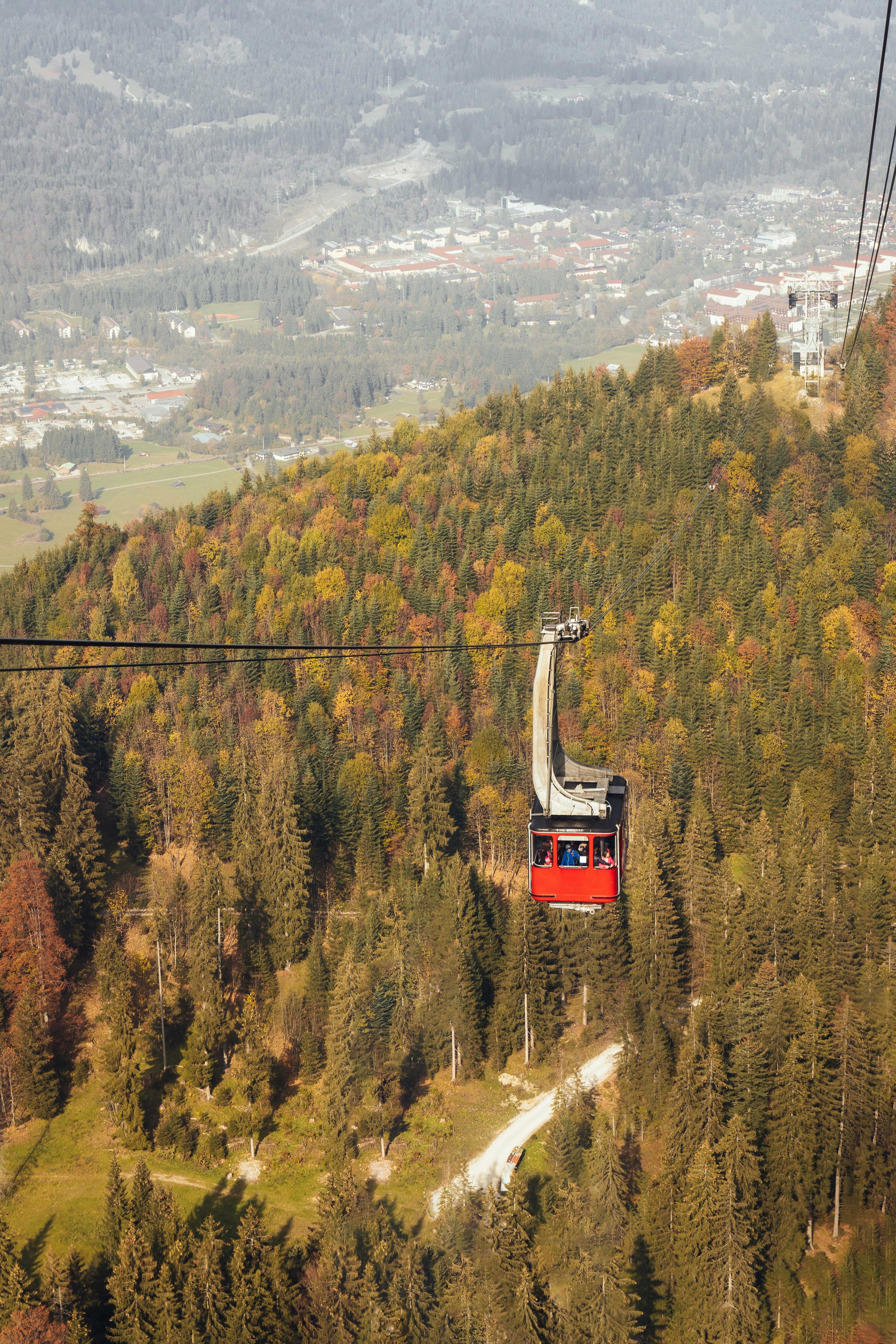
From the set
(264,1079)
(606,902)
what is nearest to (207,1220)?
(264,1079)

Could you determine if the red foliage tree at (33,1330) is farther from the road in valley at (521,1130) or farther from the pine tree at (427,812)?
the pine tree at (427,812)

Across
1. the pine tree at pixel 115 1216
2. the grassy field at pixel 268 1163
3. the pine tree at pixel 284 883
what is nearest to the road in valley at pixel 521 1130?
the grassy field at pixel 268 1163

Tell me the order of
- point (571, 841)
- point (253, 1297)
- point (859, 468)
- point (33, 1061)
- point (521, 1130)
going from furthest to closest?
1. point (859, 468)
2. point (33, 1061)
3. point (521, 1130)
4. point (253, 1297)
5. point (571, 841)

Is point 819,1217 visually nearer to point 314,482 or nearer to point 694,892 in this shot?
point 694,892

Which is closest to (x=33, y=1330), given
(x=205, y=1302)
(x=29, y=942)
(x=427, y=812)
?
(x=205, y=1302)

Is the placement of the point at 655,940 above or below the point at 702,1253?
above

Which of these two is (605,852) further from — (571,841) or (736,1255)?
(736,1255)
